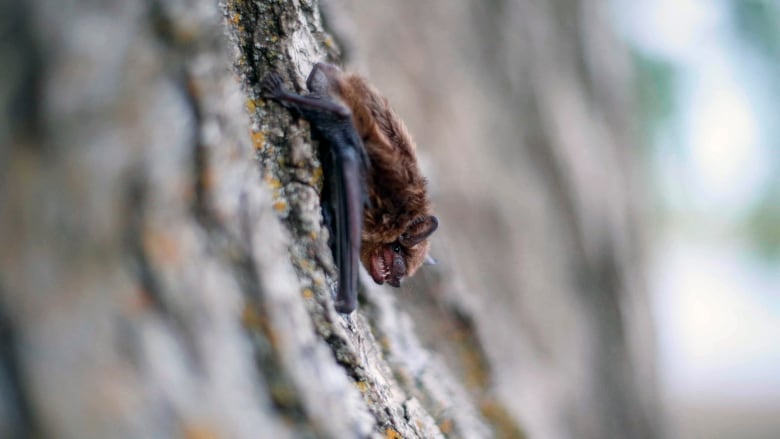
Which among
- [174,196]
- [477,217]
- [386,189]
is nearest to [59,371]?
[174,196]

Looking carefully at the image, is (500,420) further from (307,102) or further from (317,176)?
(307,102)

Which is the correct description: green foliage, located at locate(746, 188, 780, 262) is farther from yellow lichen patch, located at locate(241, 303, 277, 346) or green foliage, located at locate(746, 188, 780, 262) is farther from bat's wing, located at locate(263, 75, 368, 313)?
yellow lichen patch, located at locate(241, 303, 277, 346)

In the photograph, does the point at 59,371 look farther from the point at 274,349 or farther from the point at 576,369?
the point at 576,369

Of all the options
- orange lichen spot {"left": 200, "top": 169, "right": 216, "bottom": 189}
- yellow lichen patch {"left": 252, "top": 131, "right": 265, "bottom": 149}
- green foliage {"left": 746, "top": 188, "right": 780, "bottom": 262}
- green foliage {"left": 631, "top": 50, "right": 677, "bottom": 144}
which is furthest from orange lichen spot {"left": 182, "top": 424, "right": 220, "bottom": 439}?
green foliage {"left": 746, "top": 188, "right": 780, "bottom": 262}

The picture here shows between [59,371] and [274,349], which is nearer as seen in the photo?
[59,371]

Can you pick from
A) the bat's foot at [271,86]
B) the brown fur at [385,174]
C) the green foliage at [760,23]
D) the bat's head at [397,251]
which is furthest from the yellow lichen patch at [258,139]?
the green foliage at [760,23]
